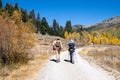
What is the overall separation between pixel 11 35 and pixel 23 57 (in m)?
3.01

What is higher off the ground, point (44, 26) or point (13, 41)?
point (44, 26)

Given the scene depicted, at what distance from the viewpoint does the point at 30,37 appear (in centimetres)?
2392

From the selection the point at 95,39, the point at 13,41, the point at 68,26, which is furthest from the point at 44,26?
the point at 13,41

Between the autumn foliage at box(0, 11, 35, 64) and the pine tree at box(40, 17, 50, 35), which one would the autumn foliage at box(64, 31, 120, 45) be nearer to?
the pine tree at box(40, 17, 50, 35)

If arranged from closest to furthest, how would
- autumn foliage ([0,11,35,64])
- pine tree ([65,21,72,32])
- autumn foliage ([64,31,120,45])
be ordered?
autumn foliage ([0,11,35,64]) → pine tree ([65,21,72,32]) → autumn foliage ([64,31,120,45])

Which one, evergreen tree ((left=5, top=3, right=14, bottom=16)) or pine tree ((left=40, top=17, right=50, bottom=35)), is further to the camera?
pine tree ((left=40, top=17, right=50, bottom=35))

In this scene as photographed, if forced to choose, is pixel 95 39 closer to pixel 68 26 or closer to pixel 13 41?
pixel 68 26


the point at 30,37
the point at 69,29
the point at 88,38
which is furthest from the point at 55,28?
the point at 30,37

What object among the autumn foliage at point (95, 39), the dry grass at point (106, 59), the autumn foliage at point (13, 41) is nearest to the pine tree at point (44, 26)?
the autumn foliage at point (95, 39)

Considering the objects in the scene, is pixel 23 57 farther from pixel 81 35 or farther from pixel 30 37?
pixel 81 35

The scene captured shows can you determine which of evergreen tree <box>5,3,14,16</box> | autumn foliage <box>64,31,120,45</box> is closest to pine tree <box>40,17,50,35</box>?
evergreen tree <box>5,3,14,16</box>

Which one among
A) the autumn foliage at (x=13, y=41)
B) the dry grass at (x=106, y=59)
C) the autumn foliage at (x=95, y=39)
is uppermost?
the autumn foliage at (x=95, y=39)

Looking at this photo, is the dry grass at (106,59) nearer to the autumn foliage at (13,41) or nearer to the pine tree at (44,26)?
the autumn foliage at (13,41)

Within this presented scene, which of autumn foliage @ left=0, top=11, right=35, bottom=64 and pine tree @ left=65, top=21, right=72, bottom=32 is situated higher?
pine tree @ left=65, top=21, right=72, bottom=32
